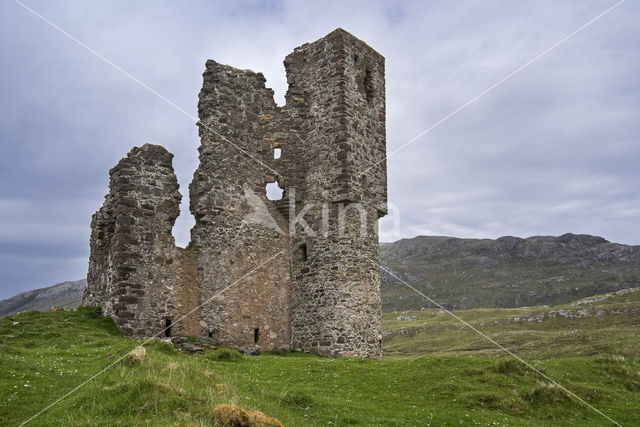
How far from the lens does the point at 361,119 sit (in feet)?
81.4

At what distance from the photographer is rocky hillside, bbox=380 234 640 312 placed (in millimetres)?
106562

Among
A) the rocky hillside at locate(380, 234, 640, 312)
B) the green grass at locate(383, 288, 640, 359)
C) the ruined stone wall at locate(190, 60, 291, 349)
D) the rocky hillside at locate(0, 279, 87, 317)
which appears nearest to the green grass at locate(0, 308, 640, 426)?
the ruined stone wall at locate(190, 60, 291, 349)

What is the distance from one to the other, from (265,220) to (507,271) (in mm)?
114442

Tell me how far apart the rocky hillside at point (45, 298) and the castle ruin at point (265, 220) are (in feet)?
212

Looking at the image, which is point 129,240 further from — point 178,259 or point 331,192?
point 331,192

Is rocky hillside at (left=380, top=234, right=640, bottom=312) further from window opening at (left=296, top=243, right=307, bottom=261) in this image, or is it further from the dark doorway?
the dark doorway

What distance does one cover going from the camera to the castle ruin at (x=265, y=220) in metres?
21.0

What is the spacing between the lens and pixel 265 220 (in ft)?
79.3

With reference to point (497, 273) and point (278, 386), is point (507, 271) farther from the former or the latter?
point (278, 386)

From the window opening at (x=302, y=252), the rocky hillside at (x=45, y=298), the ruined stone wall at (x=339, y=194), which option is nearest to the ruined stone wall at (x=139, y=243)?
the window opening at (x=302, y=252)

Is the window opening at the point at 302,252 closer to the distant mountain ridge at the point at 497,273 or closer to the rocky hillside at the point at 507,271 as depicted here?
the distant mountain ridge at the point at 497,273

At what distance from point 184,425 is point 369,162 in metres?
17.7

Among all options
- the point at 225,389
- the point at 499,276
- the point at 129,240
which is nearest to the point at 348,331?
the point at 129,240

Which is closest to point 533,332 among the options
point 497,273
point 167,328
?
point 167,328
